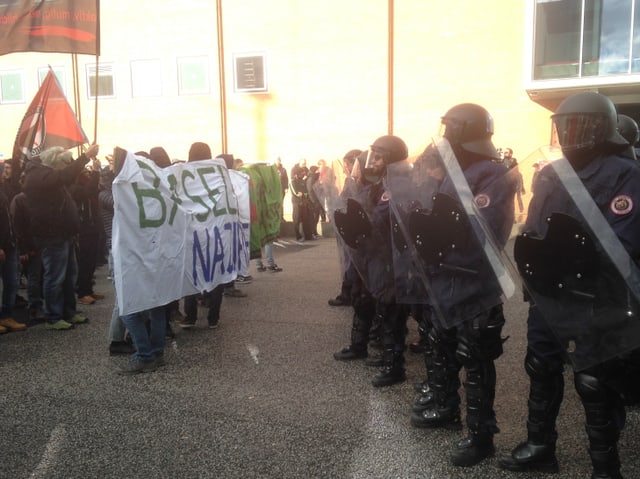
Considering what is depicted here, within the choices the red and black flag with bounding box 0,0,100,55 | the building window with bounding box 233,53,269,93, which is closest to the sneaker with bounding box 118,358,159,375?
the red and black flag with bounding box 0,0,100,55

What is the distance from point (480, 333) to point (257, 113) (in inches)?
710

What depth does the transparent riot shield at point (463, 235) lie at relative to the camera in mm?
2881

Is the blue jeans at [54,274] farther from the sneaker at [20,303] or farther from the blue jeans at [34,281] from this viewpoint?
the sneaker at [20,303]

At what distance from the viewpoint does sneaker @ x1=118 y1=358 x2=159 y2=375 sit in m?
4.69

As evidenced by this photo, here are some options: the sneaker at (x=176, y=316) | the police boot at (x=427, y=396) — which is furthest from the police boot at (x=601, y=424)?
the sneaker at (x=176, y=316)

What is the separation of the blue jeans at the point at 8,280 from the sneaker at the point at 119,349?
1768 mm

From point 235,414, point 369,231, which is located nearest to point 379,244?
point 369,231

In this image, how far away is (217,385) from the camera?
439 cm

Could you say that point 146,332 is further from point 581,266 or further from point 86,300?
point 581,266

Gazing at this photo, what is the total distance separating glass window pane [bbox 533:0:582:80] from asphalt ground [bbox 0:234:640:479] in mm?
13276

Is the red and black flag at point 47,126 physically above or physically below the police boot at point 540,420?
above

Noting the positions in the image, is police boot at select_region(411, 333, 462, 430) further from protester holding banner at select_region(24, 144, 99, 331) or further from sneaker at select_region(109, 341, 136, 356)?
protester holding banner at select_region(24, 144, 99, 331)

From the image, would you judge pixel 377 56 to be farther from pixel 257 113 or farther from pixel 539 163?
pixel 539 163

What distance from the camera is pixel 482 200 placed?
9.86ft
